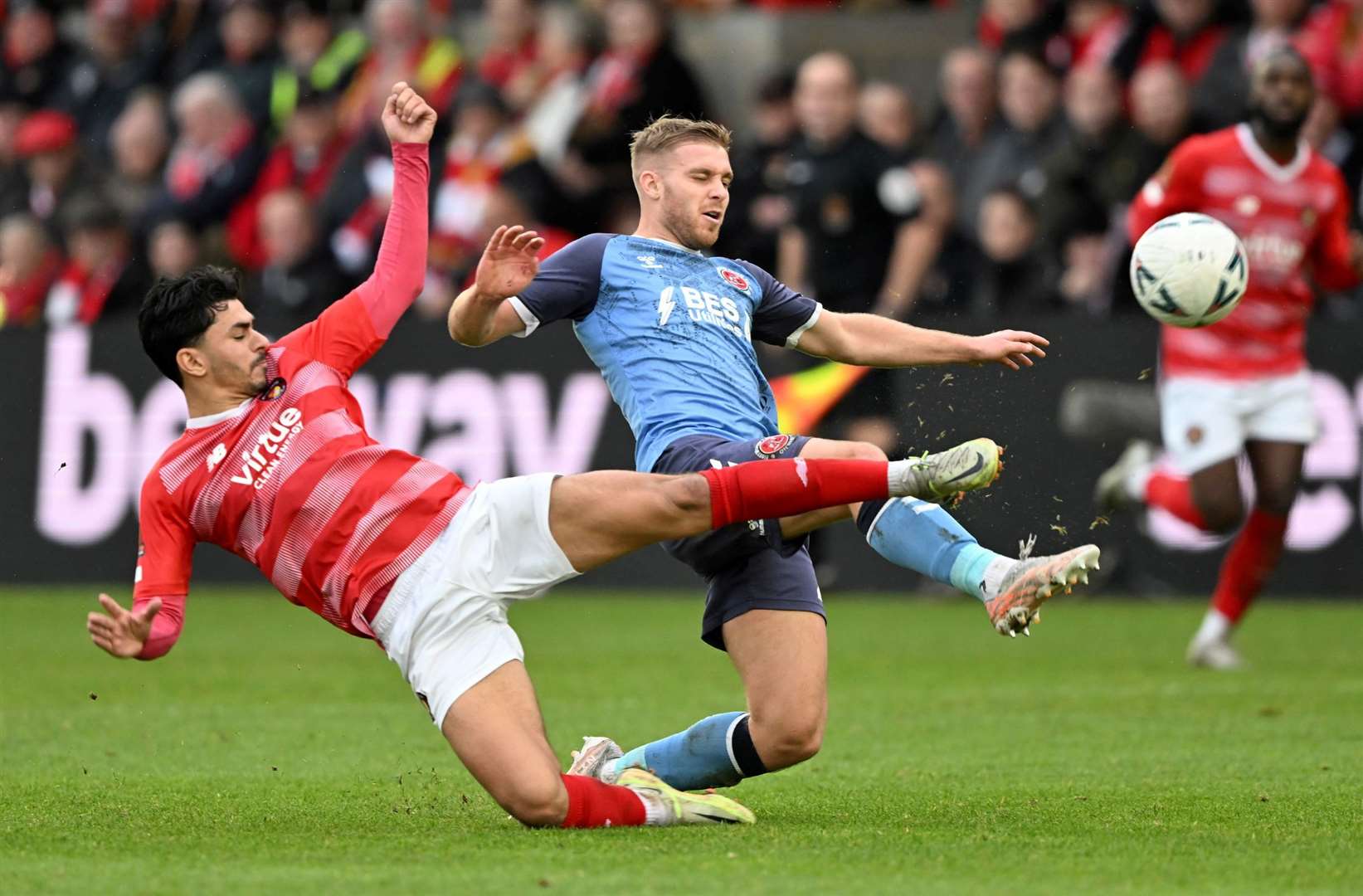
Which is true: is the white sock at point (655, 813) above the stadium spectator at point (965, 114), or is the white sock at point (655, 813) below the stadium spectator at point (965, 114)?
below

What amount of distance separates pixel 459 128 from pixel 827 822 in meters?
10.4

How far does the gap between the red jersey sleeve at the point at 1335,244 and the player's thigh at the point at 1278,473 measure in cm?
84

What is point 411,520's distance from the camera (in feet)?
18.7

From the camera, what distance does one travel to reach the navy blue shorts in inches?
228

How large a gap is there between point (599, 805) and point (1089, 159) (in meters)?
8.43

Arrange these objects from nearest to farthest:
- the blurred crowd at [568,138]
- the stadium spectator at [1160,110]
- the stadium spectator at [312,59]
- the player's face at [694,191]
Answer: the player's face at [694,191] < the stadium spectator at [1160,110] < the blurred crowd at [568,138] < the stadium spectator at [312,59]

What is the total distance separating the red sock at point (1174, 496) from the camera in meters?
10.1

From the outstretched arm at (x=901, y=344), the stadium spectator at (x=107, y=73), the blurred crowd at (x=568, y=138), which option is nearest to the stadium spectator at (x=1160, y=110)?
the blurred crowd at (x=568, y=138)

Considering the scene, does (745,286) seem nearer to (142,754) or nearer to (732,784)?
(732,784)

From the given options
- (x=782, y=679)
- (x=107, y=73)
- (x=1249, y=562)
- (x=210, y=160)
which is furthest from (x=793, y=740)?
(x=107, y=73)

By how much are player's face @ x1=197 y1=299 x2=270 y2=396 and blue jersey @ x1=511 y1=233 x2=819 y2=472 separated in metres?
0.72

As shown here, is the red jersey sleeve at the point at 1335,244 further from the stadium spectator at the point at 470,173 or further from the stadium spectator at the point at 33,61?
the stadium spectator at the point at 33,61

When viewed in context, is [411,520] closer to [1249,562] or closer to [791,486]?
[791,486]

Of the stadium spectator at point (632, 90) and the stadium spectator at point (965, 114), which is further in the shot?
the stadium spectator at point (632, 90)
